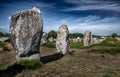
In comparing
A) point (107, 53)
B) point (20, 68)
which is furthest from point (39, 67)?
point (107, 53)

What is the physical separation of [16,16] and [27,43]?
263 centimetres

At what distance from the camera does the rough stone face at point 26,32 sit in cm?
2097

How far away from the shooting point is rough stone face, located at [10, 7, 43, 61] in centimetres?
2097

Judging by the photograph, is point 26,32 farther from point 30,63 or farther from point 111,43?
point 111,43

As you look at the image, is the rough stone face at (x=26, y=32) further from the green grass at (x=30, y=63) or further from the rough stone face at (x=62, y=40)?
the rough stone face at (x=62, y=40)

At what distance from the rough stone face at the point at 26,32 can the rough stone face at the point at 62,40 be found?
457 inches

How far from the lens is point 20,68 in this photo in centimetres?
2012

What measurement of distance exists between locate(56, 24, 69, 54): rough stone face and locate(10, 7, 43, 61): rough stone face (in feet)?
38.1

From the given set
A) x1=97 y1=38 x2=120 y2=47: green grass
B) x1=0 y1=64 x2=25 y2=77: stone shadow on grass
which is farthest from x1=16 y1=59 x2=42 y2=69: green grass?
x1=97 y1=38 x2=120 y2=47: green grass

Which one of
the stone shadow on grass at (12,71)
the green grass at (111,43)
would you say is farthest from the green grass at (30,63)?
the green grass at (111,43)

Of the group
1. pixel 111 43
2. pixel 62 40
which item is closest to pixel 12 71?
pixel 62 40

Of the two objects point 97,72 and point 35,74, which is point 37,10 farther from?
point 97,72

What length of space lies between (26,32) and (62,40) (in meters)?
12.9

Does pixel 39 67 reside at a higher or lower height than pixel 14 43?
lower
